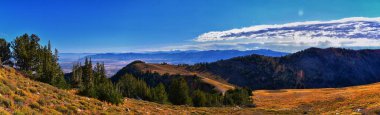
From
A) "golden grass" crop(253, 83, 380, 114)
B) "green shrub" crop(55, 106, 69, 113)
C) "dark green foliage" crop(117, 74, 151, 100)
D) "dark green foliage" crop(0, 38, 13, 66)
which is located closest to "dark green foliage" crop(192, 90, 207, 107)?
"dark green foliage" crop(117, 74, 151, 100)

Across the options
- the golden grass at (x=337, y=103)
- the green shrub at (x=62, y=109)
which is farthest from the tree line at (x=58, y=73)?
the green shrub at (x=62, y=109)

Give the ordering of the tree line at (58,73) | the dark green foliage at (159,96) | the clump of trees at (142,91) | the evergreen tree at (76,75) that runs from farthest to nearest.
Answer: the evergreen tree at (76,75) → the clump of trees at (142,91) → the dark green foliage at (159,96) → the tree line at (58,73)

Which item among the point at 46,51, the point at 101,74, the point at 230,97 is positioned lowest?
the point at 230,97

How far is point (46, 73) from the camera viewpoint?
75.7 metres

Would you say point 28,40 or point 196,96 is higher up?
point 28,40

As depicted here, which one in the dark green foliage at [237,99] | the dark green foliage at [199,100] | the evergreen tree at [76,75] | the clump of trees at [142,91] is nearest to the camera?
the clump of trees at [142,91]

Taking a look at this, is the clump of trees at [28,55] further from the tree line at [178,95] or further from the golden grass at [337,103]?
the golden grass at [337,103]

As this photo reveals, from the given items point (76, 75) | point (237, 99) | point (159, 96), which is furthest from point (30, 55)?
point (237, 99)

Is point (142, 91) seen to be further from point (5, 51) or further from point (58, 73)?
point (5, 51)

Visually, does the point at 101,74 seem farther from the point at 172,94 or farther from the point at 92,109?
the point at 92,109

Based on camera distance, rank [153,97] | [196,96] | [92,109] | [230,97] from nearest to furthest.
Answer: [92,109], [153,97], [196,96], [230,97]

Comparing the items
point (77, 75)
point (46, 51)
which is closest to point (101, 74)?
point (77, 75)

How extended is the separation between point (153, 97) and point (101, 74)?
67.2 ft

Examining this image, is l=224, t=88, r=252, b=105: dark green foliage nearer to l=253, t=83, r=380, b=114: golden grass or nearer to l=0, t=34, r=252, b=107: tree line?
l=0, t=34, r=252, b=107: tree line
